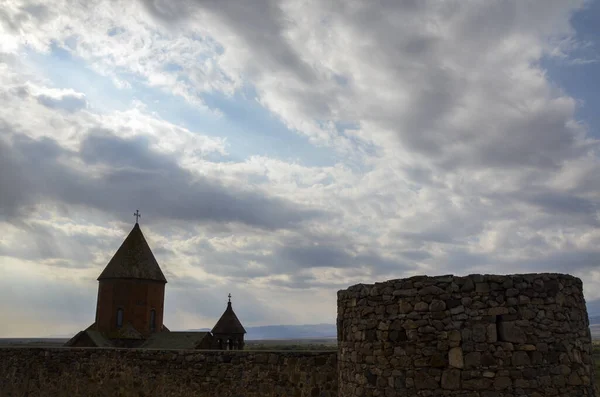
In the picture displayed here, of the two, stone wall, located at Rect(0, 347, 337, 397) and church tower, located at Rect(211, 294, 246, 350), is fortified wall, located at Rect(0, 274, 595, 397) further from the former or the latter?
church tower, located at Rect(211, 294, 246, 350)

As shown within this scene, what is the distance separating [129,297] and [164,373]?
25.0 metres

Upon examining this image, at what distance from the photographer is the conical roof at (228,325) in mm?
35031

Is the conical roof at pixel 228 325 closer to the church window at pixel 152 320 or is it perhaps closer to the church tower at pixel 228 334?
the church tower at pixel 228 334

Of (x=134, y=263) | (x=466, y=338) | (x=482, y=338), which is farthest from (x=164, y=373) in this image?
(x=134, y=263)

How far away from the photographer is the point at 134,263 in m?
36.3

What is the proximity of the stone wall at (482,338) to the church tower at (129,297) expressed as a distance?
1205 inches

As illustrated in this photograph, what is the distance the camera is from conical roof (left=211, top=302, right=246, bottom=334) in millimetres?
35031

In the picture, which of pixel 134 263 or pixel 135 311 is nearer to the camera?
pixel 135 311

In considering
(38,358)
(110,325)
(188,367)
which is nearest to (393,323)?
(188,367)

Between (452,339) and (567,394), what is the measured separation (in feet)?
5.34

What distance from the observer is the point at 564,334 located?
6684 mm

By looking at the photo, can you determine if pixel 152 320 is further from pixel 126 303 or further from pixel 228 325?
pixel 228 325

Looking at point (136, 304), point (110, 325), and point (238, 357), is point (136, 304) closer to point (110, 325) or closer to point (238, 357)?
point (110, 325)

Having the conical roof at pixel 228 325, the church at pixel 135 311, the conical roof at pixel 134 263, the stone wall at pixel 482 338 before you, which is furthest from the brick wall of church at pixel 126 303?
the stone wall at pixel 482 338
